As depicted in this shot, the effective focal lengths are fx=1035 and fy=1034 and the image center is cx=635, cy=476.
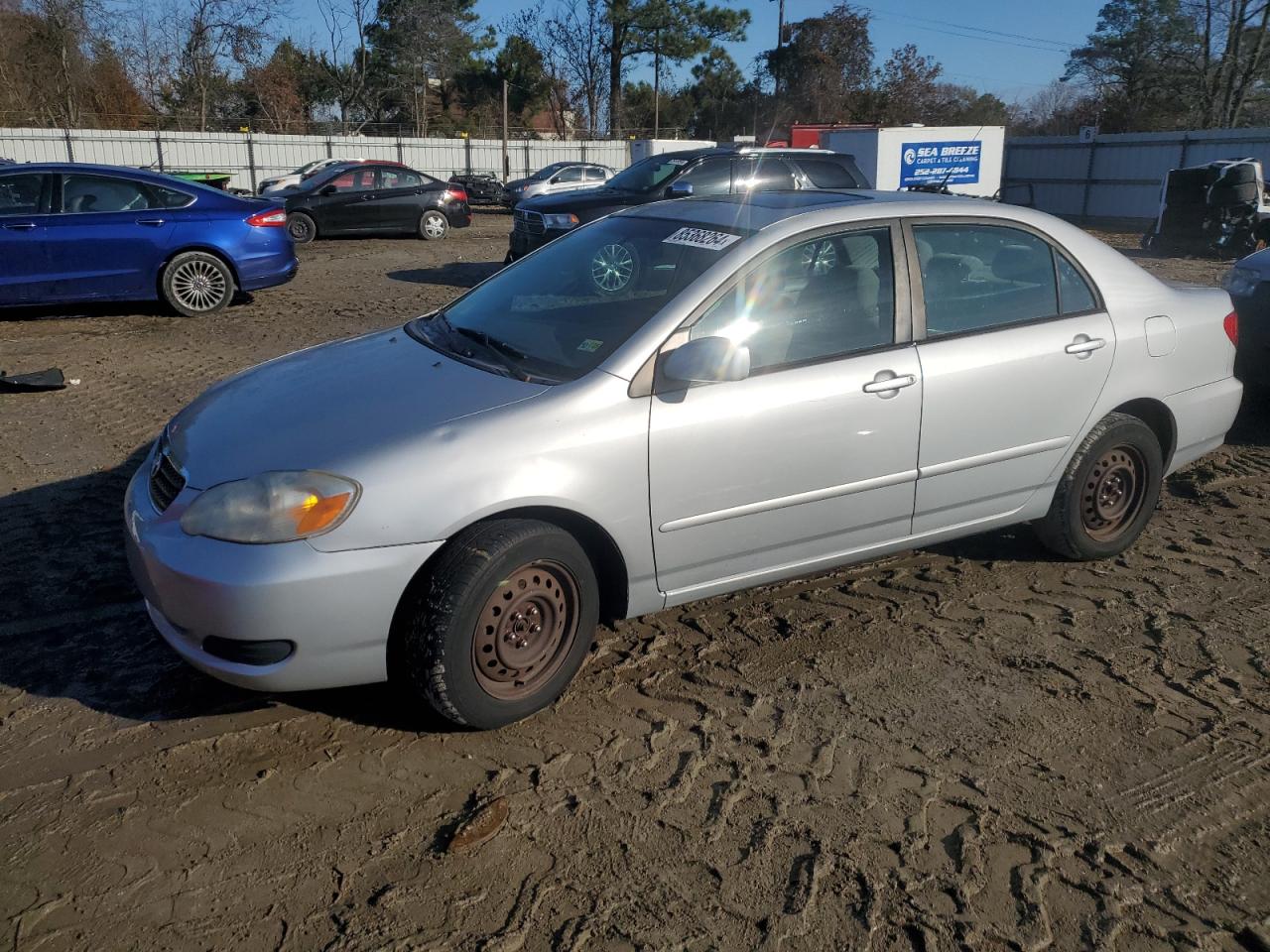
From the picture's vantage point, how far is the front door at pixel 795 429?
3518mm

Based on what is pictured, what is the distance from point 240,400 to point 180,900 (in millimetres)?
1759

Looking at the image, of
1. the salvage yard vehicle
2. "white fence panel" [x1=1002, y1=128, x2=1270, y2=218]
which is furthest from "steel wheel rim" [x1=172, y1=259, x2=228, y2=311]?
"white fence panel" [x1=1002, y1=128, x2=1270, y2=218]

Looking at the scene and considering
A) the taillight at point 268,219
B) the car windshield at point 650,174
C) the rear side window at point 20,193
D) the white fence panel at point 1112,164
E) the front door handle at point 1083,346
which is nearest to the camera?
the front door handle at point 1083,346

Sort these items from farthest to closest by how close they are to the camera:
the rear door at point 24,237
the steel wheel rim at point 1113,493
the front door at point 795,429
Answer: the rear door at point 24,237
the steel wheel rim at point 1113,493
the front door at point 795,429

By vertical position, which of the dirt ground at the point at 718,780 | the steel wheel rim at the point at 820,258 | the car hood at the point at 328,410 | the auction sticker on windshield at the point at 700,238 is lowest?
the dirt ground at the point at 718,780

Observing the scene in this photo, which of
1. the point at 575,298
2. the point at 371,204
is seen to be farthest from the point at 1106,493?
the point at 371,204

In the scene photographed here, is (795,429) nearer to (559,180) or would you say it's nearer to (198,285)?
(198,285)

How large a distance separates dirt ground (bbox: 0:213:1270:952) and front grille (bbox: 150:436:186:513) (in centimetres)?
69

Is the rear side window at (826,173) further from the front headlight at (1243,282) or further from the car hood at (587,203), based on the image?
the front headlight at (1243,282)

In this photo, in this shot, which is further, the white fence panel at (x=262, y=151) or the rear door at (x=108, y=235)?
the white fence panel at (x=262, y=151)

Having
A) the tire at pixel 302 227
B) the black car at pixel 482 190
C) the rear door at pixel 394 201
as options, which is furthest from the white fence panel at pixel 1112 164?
the tire at pixel 302 227

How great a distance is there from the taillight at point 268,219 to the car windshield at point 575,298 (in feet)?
22.6

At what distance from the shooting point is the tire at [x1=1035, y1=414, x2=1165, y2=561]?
453 cm

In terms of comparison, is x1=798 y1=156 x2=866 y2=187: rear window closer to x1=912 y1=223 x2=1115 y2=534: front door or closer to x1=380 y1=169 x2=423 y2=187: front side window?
x1=912 y1=223 x2=1115 y2=534: front door
